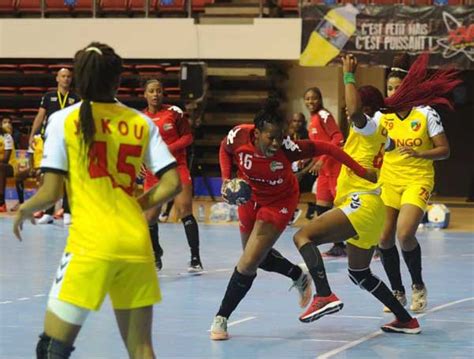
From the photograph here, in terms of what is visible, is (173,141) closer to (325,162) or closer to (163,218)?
(325,162)

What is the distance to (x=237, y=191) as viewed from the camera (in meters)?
7.53

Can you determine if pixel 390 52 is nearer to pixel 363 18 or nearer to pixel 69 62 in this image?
pixel 363 18

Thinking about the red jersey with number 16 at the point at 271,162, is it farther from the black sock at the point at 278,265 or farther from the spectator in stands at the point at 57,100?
the spectator in stands at the point at 57,100

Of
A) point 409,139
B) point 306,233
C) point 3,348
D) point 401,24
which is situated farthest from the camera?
point 401,24

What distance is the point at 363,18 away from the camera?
20531 mm

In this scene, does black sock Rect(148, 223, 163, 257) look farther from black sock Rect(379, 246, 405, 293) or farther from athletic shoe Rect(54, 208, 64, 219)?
athletic shoe Rect(54, 208, 64, 219)

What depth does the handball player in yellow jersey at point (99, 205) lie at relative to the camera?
4.43m

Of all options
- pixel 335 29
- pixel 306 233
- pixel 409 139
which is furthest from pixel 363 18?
pixel 306 233

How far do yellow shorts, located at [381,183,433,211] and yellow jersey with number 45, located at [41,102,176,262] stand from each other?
458cm

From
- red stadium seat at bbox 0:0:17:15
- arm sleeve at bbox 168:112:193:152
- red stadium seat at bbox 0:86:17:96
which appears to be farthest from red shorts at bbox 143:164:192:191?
red stadium seat at bbox 0:0:17:15

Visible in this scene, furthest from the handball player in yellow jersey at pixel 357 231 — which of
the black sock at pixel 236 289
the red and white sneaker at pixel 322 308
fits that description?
the black sock at pixel 236 289

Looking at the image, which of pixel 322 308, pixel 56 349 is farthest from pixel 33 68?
pixel 56 349

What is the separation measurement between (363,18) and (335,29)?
55 centimetres

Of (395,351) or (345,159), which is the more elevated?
(345,159)
